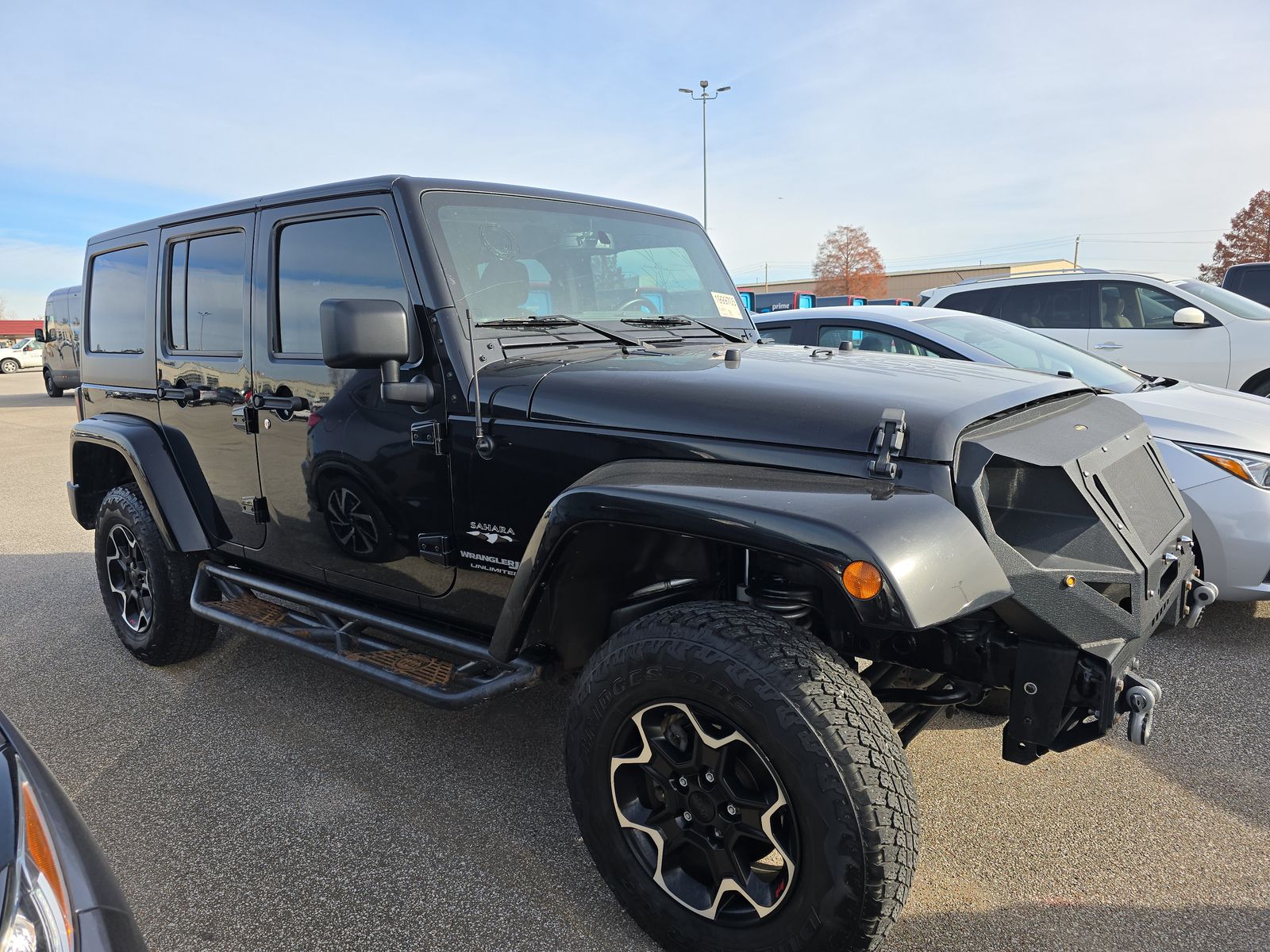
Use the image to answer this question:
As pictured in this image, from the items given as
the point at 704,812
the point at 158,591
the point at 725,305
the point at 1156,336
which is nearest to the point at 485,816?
the point at 704,812

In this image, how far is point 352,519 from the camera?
3.01 meters

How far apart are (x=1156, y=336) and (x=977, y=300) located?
5.12ft

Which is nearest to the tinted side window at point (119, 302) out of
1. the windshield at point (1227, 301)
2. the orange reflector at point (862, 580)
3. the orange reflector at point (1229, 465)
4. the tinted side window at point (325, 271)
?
the tinted side window at point (325, 271)

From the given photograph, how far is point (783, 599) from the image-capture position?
2215 millimetres

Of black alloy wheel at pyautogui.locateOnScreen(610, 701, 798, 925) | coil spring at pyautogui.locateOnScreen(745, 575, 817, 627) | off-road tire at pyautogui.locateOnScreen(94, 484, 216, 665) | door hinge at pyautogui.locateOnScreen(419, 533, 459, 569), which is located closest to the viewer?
black alloy wheel at pyautogui.locateOnScreen(610, 701, 798, 925)

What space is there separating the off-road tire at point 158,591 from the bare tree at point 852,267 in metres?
55.1

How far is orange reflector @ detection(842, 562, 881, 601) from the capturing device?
1.70 m

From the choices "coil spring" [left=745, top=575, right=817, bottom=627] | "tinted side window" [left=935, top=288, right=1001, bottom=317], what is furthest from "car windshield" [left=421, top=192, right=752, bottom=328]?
"tinted side window" [left=935, top=288, right=1001, bottom=317]

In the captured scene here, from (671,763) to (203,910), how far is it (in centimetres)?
141

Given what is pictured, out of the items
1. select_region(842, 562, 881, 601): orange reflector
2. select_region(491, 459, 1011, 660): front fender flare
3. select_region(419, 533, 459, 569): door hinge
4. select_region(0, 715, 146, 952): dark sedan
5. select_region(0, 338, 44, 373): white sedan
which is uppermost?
select_region(0, 338, 44, 373): white sedan

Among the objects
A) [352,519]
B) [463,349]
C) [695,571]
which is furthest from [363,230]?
[695,571]

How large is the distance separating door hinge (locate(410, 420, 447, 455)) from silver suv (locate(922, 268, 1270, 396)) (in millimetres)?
6452

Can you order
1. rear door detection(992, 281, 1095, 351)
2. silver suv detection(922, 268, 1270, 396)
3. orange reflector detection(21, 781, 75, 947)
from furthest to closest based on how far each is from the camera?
rear door detection(992, 281, 1095, 351) → silver suv detection(922, 268, 1270, 396) → orange reflector detection(21, 781, 75, 947)

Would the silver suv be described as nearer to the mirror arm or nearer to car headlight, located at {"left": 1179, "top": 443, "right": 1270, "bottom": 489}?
car headlight, located at {"left": 1179, "top": 443, "right": 1270, "bottom": 489}
